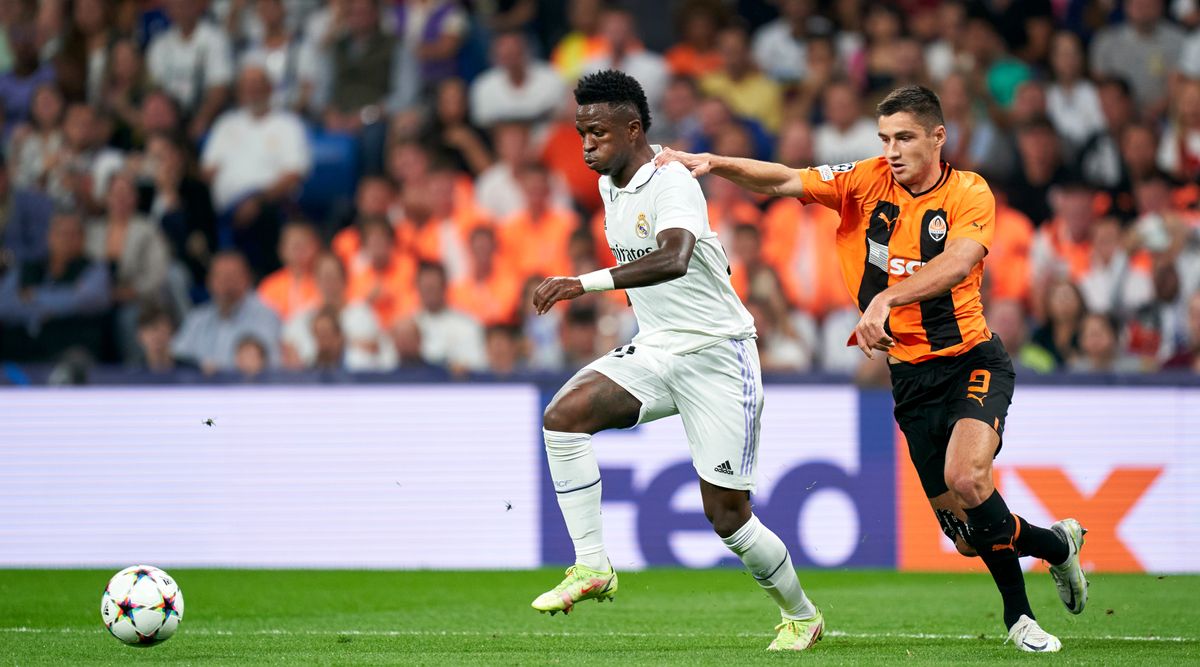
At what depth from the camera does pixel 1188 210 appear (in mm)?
14031

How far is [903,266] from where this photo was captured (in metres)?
7.55

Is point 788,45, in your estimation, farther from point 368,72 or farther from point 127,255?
point 127,255

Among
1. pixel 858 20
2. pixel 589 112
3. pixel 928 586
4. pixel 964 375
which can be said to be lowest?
pixel 928 586

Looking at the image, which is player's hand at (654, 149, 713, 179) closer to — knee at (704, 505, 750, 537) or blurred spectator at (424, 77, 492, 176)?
knee at (704, 505, 750, 537)

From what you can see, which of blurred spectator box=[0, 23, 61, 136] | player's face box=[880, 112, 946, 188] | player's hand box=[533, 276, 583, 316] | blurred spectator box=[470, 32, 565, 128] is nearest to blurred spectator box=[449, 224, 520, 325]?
blurred spectator box=[470, 32, 565, 128]

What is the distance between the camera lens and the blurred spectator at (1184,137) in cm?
1465

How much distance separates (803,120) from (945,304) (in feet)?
25.0

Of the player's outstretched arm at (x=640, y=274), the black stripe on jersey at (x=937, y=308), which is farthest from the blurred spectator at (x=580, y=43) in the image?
the player's outstretched arm at (x=640, y=274)

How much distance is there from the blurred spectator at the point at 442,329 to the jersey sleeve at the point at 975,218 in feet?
22.0

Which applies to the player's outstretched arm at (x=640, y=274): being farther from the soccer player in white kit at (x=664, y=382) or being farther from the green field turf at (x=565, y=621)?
the green field turf at (x=565, y=621)

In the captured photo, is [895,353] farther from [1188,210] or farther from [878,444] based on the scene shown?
[1188,210]

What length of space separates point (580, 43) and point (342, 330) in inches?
166

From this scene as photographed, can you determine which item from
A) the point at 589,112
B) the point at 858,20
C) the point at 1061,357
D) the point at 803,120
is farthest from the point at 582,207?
the point at 589,112

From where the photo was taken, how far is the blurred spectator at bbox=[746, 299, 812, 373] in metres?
13.2
